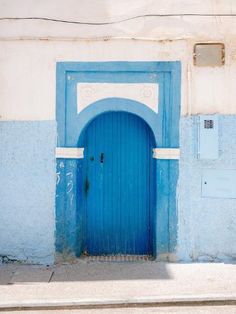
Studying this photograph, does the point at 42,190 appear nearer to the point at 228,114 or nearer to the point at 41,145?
the point at 41,145

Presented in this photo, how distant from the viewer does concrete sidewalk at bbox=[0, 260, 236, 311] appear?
222 inches

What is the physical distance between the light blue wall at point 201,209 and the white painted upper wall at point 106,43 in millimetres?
467

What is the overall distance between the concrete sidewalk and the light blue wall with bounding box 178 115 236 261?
0.28 m

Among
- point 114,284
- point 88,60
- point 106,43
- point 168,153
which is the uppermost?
point 106,43

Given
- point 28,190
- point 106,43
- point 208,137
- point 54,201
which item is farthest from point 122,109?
point 28,190

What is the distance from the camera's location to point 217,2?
23.8ft

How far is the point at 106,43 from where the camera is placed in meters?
7.29

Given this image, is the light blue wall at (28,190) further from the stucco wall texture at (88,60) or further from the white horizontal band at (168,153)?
the white horizontal band at (168,153)

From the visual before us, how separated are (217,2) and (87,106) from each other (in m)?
2.58

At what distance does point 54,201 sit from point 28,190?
0.45 m

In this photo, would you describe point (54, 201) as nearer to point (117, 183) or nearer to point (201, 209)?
point (117, 183)

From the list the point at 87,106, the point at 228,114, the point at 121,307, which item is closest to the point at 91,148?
the point at 87,106

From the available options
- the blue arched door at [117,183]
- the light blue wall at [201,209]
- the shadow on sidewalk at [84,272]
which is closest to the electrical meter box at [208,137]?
the light blue wall at [201,209]

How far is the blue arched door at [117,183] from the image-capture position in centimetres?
764
